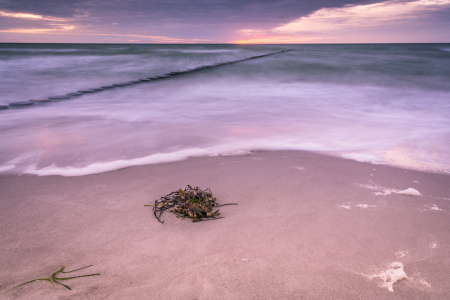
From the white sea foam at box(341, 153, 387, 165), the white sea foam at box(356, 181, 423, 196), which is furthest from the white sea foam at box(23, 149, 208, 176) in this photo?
the white sea foam at box(356, 181, 423, 196)

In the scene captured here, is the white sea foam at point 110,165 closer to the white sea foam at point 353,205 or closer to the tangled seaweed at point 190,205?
Answer: the tangled seaweed at point 190,205

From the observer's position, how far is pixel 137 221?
6.84 ft

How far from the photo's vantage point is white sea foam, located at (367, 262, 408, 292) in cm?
157

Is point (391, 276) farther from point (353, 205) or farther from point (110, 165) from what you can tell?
point (110, 165)

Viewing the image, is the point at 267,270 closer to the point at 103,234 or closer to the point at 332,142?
the point at 103,234

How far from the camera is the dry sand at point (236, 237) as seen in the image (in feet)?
5.11

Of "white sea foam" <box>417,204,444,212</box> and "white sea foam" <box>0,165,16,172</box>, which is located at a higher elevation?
"white sea foam" <box>0,165,16,172</box>

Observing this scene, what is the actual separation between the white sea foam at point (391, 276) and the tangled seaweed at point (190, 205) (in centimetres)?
110

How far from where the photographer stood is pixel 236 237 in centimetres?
193

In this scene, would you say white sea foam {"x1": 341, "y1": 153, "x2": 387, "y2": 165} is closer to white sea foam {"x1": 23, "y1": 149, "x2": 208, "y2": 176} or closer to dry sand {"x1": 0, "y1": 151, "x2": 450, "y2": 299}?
dry sand {"x1": 0, "y1": 151, "x2": 450, "y2": 299}

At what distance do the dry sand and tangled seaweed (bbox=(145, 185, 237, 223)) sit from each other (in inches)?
2.4

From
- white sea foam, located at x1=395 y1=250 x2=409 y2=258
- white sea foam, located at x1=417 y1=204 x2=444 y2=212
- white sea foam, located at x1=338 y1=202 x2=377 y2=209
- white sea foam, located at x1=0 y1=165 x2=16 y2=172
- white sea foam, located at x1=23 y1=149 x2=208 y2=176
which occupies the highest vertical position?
white sea foam, located at x1=0 y1=165 x2=16 y2=172

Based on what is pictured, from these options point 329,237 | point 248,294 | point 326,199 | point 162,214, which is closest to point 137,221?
point 162,214

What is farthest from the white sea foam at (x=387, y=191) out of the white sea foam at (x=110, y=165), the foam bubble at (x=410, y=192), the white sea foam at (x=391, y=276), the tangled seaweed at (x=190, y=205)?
the white sea foam at (x=110, y=165)
